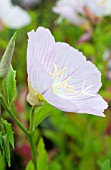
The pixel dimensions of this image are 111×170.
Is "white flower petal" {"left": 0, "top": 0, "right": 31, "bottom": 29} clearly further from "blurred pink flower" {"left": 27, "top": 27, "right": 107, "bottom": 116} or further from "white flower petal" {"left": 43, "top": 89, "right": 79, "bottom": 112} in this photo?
"white flower petal" {"left": 43, "top": 89, "right": 79, "bottom": 112}

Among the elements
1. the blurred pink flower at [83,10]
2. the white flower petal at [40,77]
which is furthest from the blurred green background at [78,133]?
the white flower petal at [40,77]

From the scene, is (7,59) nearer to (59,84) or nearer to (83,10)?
(59,84)

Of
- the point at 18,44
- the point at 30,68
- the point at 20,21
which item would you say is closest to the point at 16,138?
the point at 20,21

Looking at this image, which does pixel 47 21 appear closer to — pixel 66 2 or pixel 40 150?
pixel 66 2

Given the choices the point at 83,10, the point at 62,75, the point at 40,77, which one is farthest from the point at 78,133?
the point at 40,77

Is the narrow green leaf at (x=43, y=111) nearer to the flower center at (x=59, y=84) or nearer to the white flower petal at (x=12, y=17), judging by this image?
the flower center at (x=59, y=84)

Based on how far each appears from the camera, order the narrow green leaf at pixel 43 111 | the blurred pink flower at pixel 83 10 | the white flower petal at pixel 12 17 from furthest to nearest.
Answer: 1. the white flower petal at pixel 12 17
2. the blurred pink flower at pixel 83 10
3. the narrow green leaf at pixel 43 111
